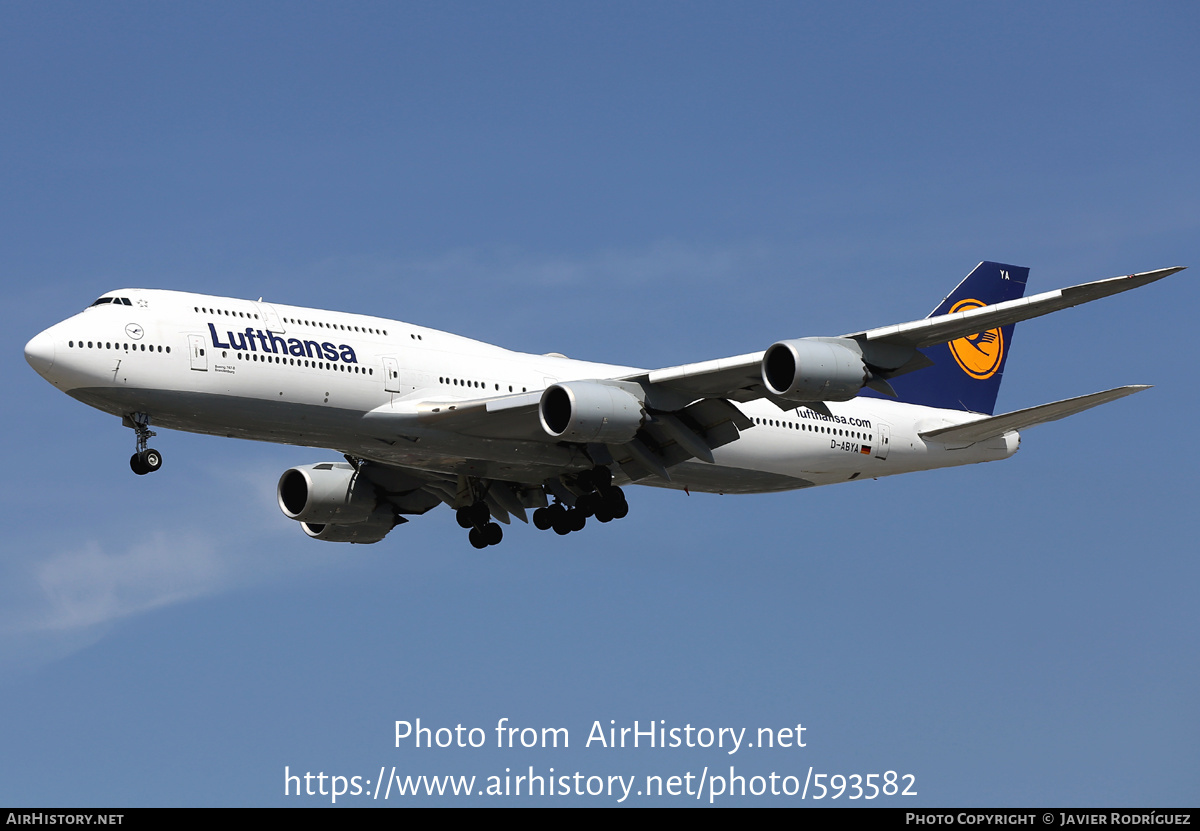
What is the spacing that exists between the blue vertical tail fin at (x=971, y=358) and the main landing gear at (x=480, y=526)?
529 inches

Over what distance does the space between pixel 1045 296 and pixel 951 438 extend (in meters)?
11.6

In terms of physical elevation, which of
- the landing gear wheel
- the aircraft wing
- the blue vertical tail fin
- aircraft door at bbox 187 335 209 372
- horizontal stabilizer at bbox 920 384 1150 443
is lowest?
the landing gear wheel

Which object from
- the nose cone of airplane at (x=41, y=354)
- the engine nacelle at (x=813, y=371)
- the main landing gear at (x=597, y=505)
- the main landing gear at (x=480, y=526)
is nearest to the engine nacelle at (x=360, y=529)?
the main landing gear at (x=480, y=526)

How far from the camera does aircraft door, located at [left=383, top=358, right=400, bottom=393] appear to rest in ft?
123

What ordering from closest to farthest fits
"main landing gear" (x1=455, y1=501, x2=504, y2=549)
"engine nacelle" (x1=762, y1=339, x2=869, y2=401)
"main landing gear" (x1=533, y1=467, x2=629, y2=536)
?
1. "engine nacelle" (x1=762, y1=339, x2=869, y2=401)
2. "main landing gear" (x1=533, y1=467, x2=629, y2=536)
3. "main landing gear" (x1=455, y1=501, x2=504, y2=549)

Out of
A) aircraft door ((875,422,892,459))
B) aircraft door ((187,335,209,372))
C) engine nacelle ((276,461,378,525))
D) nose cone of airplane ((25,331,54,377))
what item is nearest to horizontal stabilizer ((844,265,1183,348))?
aircraft door ((875,422,892,459))

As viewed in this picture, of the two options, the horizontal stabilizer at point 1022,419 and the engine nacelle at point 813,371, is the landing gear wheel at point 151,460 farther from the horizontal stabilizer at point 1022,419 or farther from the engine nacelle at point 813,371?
the horizontal stabilizer at point 1022,419

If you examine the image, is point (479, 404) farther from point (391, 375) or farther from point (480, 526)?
point (480, 526)

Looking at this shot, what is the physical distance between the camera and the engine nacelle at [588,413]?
3634cm

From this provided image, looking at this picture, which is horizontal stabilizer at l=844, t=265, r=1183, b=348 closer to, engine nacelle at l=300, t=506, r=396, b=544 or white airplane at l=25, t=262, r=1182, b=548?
white airplane at l=25, t=262, r=1182, b=548

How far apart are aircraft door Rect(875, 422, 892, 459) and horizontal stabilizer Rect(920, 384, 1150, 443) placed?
1.11 metres

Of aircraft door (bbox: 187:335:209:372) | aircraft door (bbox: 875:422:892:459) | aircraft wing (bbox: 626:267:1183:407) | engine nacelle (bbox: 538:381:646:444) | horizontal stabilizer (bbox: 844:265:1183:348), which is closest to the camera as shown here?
horizontal stabilizer (bbox: 844:265:1183:348)

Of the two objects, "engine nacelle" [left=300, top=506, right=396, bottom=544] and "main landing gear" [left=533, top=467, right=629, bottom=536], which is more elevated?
"engine nacelle" [left=300, top=506, right=396, bottom=544]

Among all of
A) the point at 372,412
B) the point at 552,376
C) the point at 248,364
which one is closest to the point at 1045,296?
the point at 552,376
